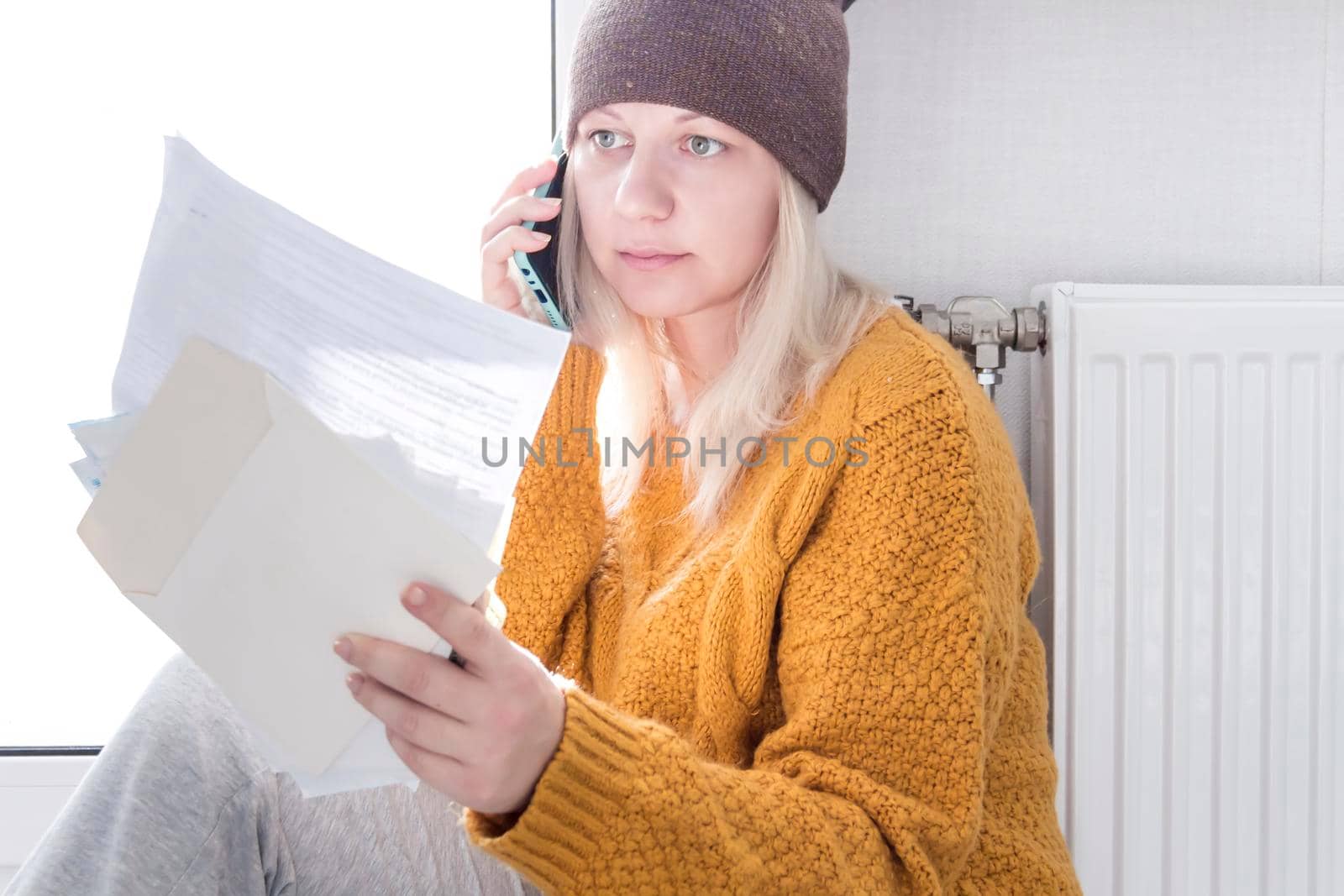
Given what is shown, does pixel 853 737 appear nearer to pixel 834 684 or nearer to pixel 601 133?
pixel 834 684

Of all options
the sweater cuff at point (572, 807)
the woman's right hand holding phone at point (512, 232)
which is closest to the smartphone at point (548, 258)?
the woman's right hand holding phone at point (512, 232)

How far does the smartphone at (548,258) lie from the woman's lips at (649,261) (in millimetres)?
112

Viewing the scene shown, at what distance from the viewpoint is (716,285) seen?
0.97 m

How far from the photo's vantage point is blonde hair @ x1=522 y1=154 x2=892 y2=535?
959 millimetres

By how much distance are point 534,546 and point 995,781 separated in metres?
0.42

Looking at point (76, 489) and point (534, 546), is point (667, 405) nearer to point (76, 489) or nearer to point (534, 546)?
point (534, 546)

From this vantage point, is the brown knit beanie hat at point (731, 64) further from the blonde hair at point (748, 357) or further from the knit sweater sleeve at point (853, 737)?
the knit sweater sleeve at point (853, 737)

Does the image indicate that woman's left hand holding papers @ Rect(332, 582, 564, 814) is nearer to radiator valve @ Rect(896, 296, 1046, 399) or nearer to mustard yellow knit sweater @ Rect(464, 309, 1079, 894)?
mustard yellow knit sweater @ Rect(464, 309, 1079, 894)

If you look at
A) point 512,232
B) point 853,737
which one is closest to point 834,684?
point 853,737

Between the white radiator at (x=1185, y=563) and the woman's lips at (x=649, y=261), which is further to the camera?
the white radiator at (x=1185, y=563)

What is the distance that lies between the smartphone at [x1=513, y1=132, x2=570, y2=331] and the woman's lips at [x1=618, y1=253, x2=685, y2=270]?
0.37ft

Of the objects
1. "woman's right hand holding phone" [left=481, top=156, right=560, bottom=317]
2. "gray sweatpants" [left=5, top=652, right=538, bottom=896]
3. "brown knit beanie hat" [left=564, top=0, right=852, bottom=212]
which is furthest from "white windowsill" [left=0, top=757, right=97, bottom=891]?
"brown knit beanie hat" [left=564, top=0, right=852, bottom=212]

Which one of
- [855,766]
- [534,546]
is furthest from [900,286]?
[855,766]

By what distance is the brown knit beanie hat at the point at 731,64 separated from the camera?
90 cm
